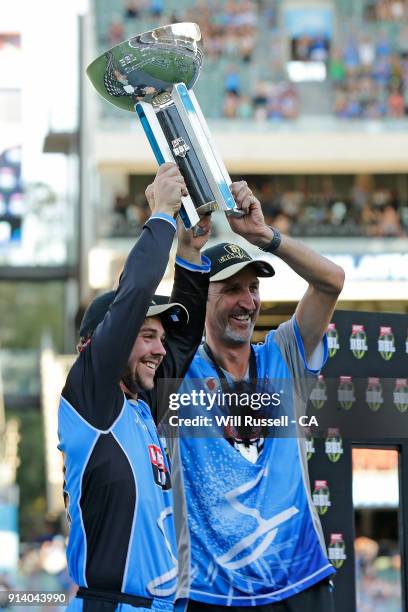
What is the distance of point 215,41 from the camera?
82.1 ft

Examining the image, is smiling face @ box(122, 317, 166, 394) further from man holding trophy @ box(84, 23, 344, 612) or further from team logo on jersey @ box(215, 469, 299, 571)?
team logo on jersey @ box(215, 469, 299, 571)

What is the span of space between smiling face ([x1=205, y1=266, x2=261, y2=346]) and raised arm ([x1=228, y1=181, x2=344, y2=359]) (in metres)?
0.20

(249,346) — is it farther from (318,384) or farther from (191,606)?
(191,606)

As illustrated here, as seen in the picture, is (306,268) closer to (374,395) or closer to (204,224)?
(204,224)

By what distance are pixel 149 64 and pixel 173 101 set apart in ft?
0.50

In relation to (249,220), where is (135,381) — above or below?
below

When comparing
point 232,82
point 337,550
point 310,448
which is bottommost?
point 337,550

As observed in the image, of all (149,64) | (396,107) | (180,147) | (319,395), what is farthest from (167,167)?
(396,107)

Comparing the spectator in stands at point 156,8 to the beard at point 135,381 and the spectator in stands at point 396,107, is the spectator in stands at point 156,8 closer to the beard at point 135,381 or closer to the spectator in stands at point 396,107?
the spectator in stands at point 396,107

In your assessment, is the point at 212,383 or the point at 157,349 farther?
the point at 212,383

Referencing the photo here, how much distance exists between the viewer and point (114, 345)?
3.75 m

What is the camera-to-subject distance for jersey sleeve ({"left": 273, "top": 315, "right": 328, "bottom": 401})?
4887 mm

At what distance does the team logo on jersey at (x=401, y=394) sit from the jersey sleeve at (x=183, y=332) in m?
0.90

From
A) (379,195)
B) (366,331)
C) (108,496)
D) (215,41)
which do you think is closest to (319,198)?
(379,195)
